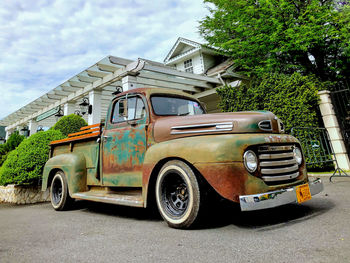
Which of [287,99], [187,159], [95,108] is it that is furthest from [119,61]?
[187,159]

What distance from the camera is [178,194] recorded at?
284 cm

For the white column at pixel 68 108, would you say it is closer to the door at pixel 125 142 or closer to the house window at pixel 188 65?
the house window at pixel 188 65

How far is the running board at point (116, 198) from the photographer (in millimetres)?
3053

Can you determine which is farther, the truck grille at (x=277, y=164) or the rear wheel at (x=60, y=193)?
the rear wheel at (x=60, y=193)

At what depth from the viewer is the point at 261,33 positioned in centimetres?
1118

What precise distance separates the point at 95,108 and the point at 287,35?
369 inches

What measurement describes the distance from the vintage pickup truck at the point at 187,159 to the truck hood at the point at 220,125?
0.01 m

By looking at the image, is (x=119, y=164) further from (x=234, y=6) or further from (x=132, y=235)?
(x=234, y=6)

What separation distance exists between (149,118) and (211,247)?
1997 mm

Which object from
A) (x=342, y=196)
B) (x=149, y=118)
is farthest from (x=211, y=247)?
(x=342, y=196)

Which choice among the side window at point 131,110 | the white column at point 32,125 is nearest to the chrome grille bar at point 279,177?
the side window at point 131,110

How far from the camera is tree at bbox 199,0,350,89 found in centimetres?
1021

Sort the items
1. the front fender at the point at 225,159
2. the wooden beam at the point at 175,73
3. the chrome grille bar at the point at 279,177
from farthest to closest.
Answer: the wooden beam at the point at 175,73, the chrome grille bar at the point at 279,177, the front fender at the point at 225,159

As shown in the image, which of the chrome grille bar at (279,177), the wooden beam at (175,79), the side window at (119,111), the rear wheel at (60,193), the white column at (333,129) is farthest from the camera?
the wooden beam at (175,79)
